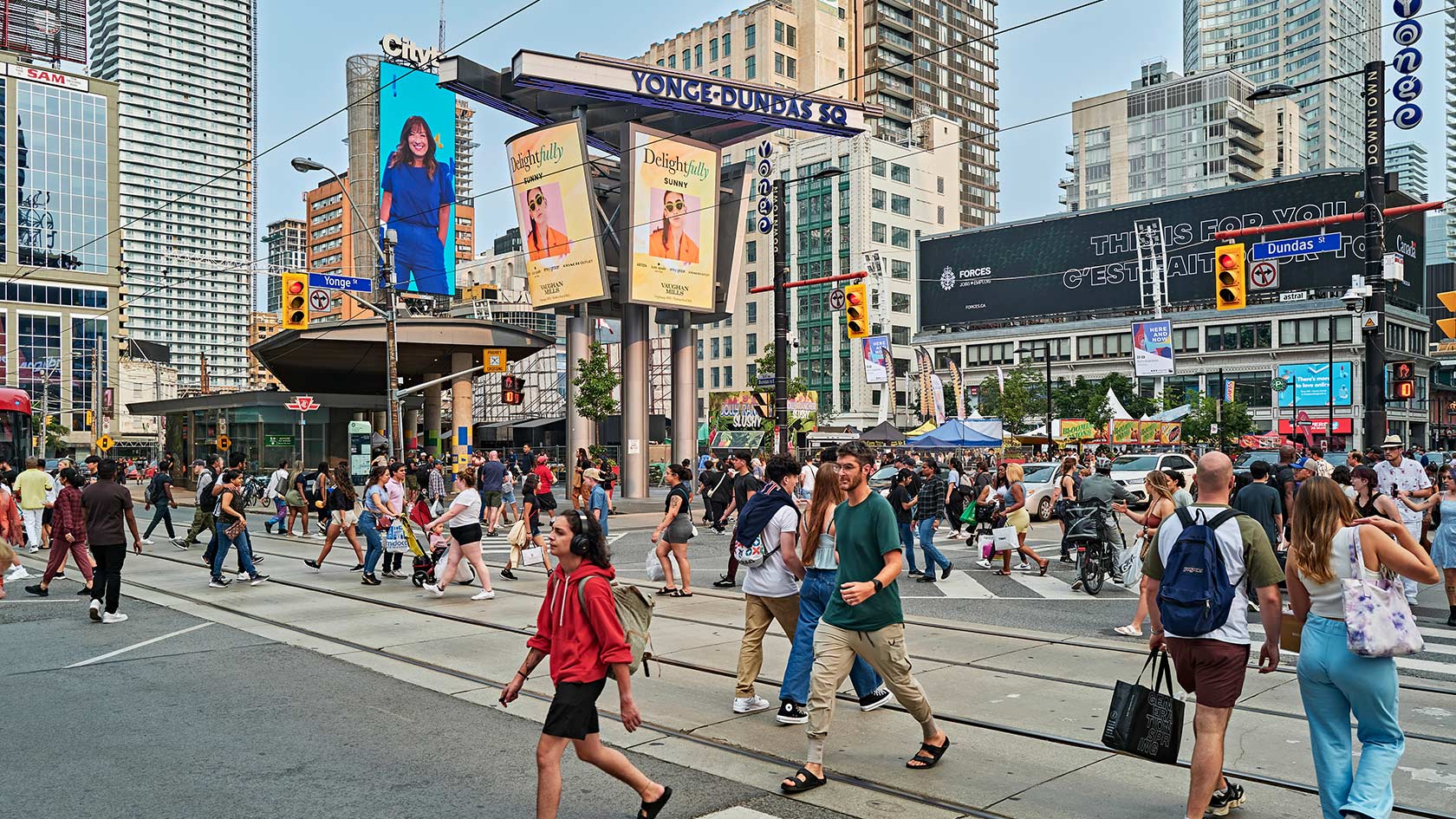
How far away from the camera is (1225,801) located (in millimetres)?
5555

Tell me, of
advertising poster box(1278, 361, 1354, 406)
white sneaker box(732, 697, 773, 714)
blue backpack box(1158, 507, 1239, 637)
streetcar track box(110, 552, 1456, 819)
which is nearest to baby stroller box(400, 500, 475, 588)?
streetcar track box(110, 552, 1456, 819)

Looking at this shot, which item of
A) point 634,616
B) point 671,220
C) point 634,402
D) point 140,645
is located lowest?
point 140,645

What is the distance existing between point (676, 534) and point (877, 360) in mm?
43950

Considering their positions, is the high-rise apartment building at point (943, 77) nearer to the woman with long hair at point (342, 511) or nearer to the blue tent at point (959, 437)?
the blue tent at point (959, 437)

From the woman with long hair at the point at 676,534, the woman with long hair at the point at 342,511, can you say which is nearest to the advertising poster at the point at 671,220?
the woman with long hair at the point at 342,511

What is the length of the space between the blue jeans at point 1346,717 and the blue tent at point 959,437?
27.0 meters

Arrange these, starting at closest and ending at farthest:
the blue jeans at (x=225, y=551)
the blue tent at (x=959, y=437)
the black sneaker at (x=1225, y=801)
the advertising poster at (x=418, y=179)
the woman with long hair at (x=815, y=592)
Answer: the black sneaker at (x=1225, y=801) → the woman with long hair at (x=815, y=592) → the blue jeans at (x=225, y=551) → the blue tent at (x=959, y=437) → the advertising poster at (x=418, y=179)

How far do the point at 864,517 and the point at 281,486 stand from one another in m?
21.8

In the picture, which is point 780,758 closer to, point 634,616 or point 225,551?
point 634,616

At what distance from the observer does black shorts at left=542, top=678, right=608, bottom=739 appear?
4.98 m

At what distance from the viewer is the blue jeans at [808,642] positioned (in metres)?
6.99

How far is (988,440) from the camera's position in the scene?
32.4m

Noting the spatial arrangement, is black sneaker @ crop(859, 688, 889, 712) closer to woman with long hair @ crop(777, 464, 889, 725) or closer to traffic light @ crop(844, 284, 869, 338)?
woman with long hair @ crop(777, 464, 889, 725)

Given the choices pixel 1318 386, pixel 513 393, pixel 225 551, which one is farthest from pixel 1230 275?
pixel 1318 386
